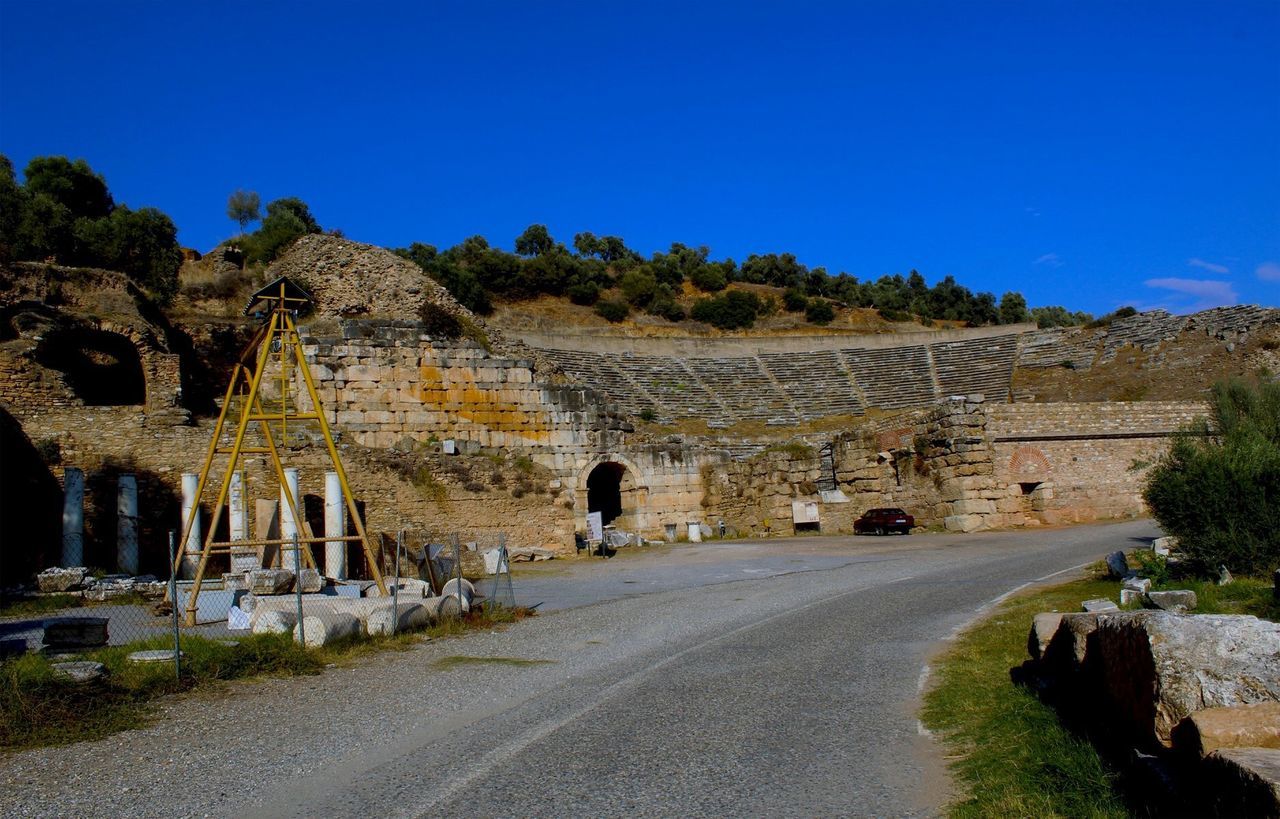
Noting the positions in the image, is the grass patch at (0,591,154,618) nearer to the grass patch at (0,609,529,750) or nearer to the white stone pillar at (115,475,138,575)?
the white stone pillar at (115,475,138,575)

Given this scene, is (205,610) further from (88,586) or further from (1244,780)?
(1244,780)

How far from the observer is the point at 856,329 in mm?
71312

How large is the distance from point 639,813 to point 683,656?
15.8 feet

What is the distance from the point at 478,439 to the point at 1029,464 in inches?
653

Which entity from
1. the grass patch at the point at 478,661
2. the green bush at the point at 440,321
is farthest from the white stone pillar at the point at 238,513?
the green bush at the point at 440,321

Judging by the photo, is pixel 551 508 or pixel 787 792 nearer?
pixel 787 792

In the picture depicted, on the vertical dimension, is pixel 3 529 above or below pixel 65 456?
below

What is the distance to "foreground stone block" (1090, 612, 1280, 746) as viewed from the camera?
4.64 m

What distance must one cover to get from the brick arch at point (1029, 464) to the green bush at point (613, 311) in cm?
4564

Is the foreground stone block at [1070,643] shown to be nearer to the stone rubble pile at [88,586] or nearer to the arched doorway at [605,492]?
the stone rubble pile at [88,586]

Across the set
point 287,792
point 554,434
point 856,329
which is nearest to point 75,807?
point 287,792

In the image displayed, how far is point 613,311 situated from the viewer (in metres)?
71.3

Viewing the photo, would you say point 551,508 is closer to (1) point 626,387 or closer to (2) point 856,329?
(1) point 626,387

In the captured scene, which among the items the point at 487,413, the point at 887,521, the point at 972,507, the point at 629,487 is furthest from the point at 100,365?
the point at 972,507
